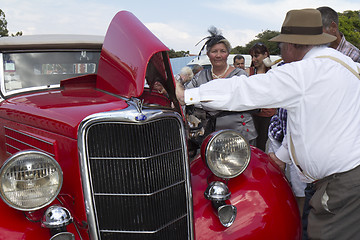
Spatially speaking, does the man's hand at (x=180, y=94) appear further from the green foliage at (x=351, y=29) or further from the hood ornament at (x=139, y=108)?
the green foliage at (x=351, y=29)

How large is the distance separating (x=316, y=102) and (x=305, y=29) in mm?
555

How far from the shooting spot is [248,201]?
2.27 meters

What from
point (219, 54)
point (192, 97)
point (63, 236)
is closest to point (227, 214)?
point (192, 97)

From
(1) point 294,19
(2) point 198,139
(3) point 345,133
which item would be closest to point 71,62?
(2) point 198,139

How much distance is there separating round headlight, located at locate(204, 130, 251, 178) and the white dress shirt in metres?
0.26

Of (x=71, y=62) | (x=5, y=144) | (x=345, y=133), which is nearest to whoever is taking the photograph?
(x=345, y=133)

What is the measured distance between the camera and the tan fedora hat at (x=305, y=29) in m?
2.26

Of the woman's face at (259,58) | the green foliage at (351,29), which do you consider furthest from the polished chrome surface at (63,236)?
the green foliage at (351,29)

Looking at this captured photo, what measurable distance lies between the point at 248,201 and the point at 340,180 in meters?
0.59

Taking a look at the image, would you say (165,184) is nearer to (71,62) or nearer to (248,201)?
(248,201)

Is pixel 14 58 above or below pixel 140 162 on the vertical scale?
above

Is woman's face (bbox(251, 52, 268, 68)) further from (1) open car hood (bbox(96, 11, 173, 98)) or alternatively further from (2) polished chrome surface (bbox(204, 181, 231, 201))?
(2) polished chrome surface (bbox(204, 181, 231, 201))

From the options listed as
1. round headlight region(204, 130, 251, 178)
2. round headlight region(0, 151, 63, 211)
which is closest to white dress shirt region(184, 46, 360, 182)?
round headlight region(204, 130, 251, 178)

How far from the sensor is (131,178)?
6.45 feet
